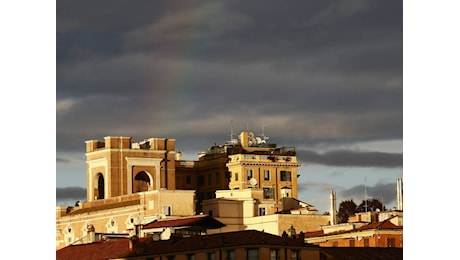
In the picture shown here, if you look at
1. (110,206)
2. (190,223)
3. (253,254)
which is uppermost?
(110,206)

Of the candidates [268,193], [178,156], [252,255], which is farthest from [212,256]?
[178,156]

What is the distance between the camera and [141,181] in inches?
3125

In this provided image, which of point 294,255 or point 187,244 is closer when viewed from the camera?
point 294,255

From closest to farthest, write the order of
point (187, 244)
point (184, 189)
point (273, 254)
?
point (273, 254) < point (187, 244) < point (184, 189)

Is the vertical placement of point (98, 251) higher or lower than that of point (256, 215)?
lower

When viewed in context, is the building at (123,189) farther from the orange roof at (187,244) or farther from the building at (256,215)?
the orange roof at (187,244)

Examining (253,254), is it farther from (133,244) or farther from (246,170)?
(246,170)

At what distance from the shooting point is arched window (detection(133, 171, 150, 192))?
7856cm

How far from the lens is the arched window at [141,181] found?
7856 cm

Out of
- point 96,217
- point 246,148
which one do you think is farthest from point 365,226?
point 246,148

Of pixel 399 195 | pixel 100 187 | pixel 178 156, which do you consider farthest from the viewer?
pixel 178 156

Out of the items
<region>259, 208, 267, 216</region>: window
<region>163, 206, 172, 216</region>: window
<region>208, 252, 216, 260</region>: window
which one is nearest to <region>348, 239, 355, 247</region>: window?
<region>259, 208, 267, 216</region>: window

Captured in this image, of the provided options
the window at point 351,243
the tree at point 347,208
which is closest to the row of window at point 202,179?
the tree at point 347,208
